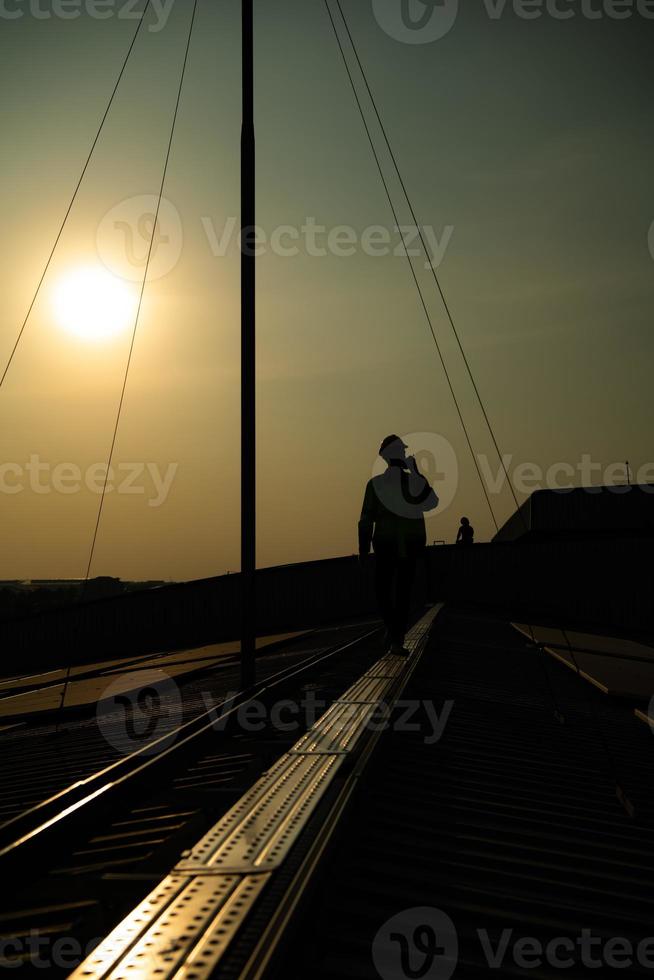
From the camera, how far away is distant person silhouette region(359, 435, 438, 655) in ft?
30.5

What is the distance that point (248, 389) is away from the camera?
34.5 feet

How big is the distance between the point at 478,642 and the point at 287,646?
6.26m

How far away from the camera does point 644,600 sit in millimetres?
29203

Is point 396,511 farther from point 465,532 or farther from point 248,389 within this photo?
point 465,532

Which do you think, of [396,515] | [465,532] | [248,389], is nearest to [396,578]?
[396,515]

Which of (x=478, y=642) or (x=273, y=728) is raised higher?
(x=478, y=642)

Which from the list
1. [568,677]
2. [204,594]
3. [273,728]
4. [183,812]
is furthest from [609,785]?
[204,594]

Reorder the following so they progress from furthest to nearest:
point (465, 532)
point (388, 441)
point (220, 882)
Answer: point (465, 532) → point (388, 441) → point (220, 882)

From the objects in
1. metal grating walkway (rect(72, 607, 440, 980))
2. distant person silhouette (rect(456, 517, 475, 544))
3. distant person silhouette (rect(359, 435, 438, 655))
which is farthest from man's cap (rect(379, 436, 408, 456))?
distant person silhouette (rect(456, 517, 475, 544))

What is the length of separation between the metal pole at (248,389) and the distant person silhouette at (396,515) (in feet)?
4.73

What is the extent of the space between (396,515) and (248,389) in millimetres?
2512

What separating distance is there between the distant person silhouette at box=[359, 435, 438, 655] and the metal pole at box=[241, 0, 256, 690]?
56.8 inches

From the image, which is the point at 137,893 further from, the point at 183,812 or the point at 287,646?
the point at 287,646

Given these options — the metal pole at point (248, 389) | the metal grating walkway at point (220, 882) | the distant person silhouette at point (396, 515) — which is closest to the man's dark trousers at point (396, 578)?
the distant person silhouette at point (396, 515)
